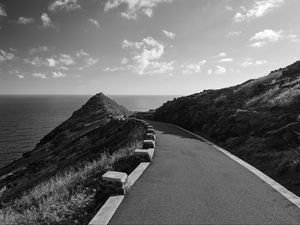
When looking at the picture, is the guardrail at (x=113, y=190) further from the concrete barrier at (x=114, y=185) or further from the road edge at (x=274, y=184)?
the road edge at (x=274, y=184)

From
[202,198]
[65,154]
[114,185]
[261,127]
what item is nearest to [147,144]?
[114,185]

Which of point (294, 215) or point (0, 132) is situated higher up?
point (294, 215)

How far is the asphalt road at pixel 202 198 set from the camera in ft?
18.6

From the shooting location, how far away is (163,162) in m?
10.6

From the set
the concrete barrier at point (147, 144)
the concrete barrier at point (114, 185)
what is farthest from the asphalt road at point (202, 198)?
the concrete barrier at point (147, 144)

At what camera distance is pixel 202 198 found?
6746 mm

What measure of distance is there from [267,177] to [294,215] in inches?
124

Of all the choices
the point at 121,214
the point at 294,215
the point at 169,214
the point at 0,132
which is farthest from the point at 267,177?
the point at 0,132

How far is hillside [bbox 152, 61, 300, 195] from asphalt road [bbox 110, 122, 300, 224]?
1.50m

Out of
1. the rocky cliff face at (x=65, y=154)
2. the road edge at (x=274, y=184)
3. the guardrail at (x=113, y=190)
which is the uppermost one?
the guardrail at (x=113, y=190)

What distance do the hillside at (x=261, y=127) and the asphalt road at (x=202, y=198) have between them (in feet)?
4.92

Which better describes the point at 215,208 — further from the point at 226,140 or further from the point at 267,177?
the point at 226,140

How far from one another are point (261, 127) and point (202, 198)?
959 cm

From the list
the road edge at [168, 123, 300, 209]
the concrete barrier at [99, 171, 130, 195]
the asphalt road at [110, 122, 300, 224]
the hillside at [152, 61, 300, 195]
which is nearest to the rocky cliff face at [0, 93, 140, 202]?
the hillside at [152, 61, 300, 195]
